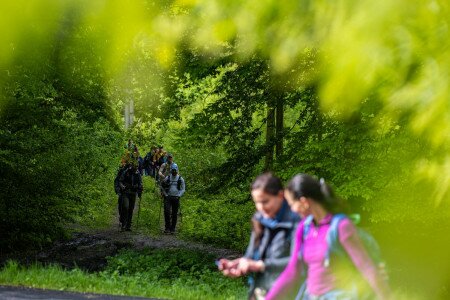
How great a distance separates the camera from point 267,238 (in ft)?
13.9

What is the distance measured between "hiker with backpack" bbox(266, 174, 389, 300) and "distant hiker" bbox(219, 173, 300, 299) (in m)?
0.26

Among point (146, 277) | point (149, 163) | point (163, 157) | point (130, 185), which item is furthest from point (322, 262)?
point (149, 163)

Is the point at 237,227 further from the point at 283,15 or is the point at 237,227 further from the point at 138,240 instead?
the point at 283,15

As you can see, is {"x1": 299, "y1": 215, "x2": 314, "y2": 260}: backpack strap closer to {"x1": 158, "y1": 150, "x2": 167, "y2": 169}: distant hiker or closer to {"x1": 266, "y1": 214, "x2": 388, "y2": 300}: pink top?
{"x1": 266, "y1": 214, "x2": 388, "y2": 300}: pink top

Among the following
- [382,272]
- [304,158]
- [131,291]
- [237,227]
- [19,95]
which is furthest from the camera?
[237,227]

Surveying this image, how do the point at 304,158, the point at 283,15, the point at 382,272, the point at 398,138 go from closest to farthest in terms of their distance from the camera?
the point at 283,15 < the point at 382,272 < the point at 398,138 < the point at 304,158

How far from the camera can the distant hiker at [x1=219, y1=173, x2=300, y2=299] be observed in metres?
4.05

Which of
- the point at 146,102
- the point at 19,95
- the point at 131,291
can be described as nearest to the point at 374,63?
the point at 131,291

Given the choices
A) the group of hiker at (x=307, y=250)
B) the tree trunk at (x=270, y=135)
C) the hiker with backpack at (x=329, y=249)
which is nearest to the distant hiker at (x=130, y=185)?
the tree trunk at (x=270, y=135)

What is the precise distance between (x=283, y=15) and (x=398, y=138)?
8312 millimetres

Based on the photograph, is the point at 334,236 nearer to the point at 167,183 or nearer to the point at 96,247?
the point at 96,247

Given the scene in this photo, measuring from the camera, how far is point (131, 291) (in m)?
12.0

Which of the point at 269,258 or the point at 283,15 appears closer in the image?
the point at 283,15

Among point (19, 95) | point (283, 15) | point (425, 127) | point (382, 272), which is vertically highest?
point (19, 95)
